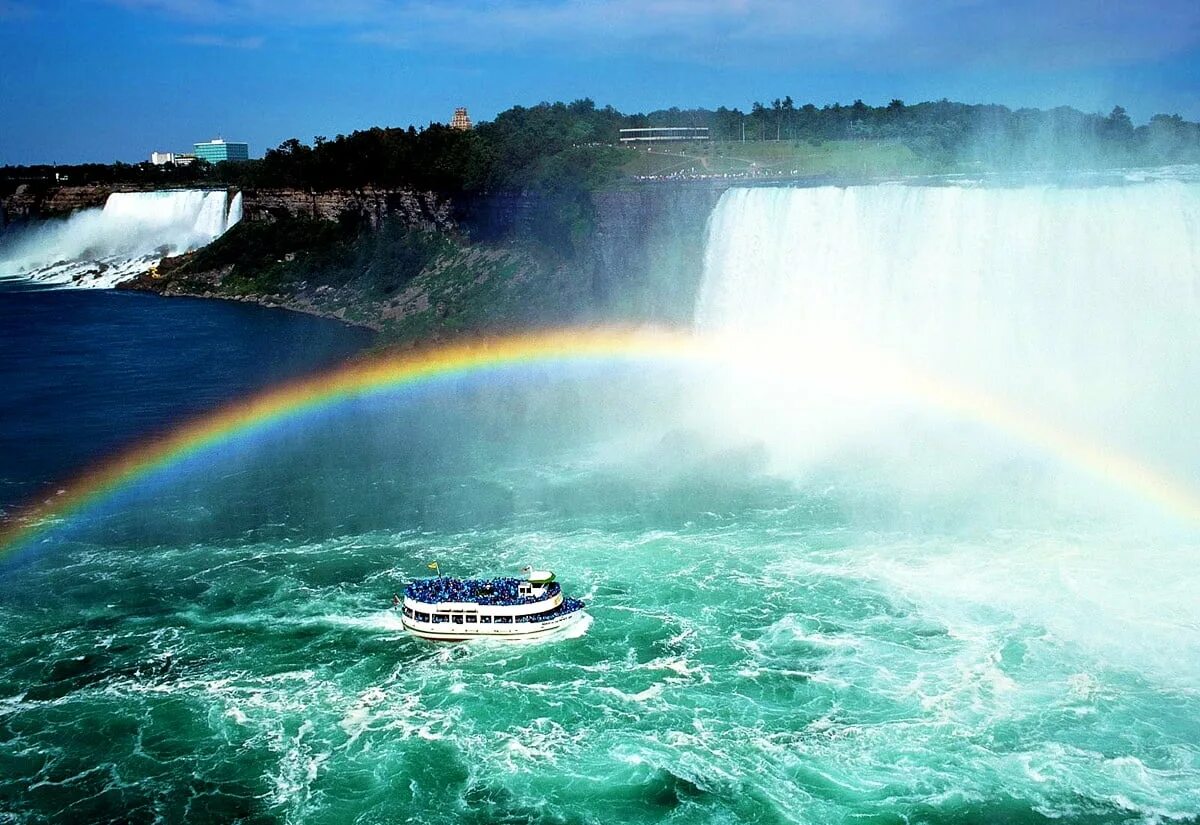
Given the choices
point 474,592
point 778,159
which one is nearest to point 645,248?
point 778,159

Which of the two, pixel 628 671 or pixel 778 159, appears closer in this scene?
pixel 628 671

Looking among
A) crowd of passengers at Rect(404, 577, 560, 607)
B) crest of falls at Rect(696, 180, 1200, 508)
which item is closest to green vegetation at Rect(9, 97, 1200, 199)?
crest of falls at Rect(696, 180, 1200, 508)

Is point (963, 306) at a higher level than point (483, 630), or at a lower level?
higher

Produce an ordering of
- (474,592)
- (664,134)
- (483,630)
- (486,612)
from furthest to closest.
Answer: (664,134) → (474,592) → (483,630) → (486,612)

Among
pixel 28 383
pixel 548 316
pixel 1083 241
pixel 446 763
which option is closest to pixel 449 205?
pixel 548 316

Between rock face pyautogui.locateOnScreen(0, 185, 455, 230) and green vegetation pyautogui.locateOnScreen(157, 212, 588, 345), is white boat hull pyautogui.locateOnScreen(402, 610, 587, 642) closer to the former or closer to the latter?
green vegetation pyautogui.locateOnScreen(157, 212, 588, 345)

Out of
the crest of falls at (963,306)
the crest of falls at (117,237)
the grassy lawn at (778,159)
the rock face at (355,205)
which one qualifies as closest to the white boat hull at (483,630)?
the crest of falls at (963,306)

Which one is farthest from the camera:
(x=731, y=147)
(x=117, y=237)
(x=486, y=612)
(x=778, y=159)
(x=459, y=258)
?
(x=117, y=237)

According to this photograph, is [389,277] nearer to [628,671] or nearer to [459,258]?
[459,258]
